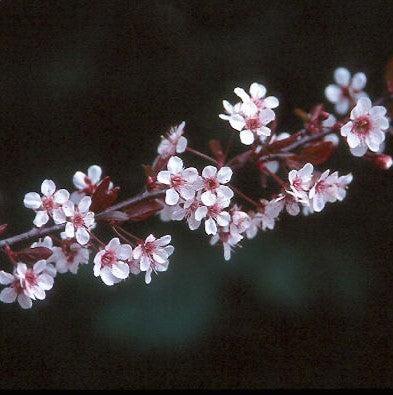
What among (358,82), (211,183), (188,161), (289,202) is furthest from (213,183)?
(188,161)

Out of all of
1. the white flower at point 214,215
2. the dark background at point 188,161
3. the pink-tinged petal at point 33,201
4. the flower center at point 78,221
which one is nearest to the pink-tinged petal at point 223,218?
the white flower at point 214,215

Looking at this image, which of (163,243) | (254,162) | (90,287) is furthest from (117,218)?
(90,287)

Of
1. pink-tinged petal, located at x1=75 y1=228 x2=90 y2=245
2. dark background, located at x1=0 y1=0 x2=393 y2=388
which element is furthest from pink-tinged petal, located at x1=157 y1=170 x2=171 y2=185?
dark background, located at x1=0 y1=0 x2=393 y2=388

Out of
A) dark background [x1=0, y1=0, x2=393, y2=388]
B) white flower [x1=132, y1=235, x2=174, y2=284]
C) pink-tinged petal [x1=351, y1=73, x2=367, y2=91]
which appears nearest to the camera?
white flower [x1=132, y1=235, x2=174, y2=284]

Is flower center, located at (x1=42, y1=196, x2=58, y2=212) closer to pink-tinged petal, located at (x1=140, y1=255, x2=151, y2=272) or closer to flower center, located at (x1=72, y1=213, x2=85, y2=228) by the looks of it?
flower center, located at (x1=72, y1=213, x2=85, y2=228)

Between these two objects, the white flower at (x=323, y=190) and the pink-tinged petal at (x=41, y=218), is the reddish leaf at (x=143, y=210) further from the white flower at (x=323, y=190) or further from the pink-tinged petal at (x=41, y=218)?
the white flower at (x=323, y=190)

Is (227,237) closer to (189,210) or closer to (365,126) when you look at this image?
(189,210)
